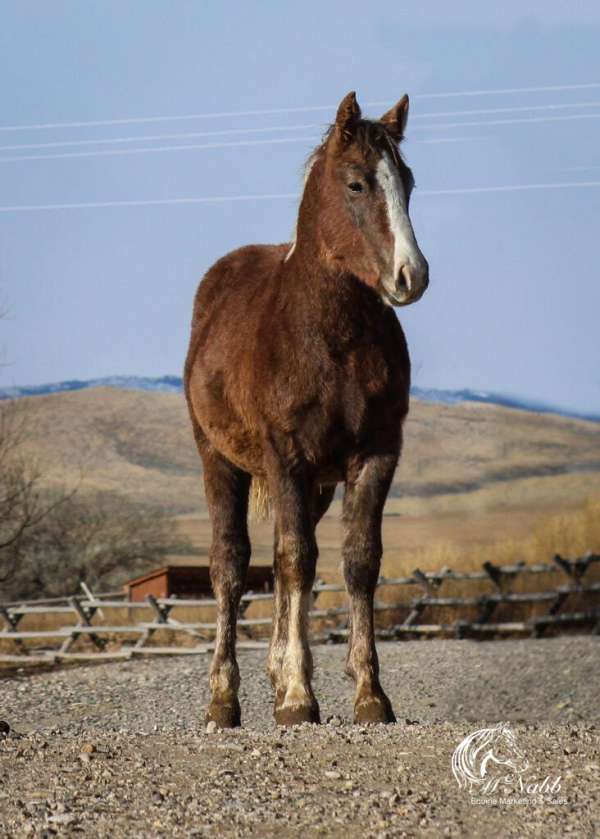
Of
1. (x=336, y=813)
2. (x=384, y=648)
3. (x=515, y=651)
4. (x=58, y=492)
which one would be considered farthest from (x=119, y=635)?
(x=336, y=813)

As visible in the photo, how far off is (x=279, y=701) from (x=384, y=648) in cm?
1416

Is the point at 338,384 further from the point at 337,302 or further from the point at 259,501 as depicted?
the point at 259,501

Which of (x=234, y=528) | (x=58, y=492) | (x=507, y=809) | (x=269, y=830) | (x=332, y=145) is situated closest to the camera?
(x=269, y=830)

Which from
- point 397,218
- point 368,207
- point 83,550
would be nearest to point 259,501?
point 368,207

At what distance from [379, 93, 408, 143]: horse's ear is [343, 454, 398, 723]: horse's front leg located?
78.8 inches

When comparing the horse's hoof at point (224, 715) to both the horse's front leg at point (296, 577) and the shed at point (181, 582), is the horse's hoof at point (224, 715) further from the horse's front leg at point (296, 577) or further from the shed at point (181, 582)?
the shed at point (181, 582)

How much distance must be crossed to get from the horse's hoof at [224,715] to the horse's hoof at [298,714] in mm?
1171

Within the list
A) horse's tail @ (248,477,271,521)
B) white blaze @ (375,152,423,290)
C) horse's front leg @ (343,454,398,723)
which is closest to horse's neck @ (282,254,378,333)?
white blaze @ (375,152,423,290)

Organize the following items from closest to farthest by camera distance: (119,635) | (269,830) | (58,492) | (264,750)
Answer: (269,830)
(264,750)
(119,635)
(58,492)

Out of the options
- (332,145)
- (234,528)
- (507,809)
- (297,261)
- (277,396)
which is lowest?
(507,809)

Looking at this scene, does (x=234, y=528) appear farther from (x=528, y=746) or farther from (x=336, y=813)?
(x=336, y=813)

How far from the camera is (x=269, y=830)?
18.0 ft

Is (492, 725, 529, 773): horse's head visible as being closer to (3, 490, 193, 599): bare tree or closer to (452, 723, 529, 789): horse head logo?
(452, 723, 529, 789): horse head logo

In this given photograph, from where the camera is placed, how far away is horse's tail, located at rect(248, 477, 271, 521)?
9602 mm
